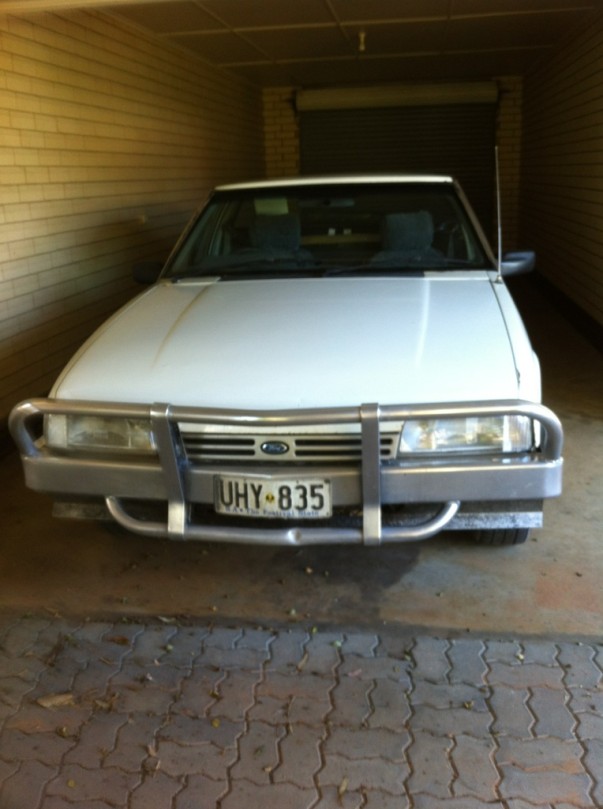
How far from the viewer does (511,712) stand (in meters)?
2.62

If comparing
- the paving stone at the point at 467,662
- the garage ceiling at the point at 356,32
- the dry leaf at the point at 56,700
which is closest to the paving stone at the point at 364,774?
the paving stone at the point at 467,662

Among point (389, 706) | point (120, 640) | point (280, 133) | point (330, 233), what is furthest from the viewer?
point (280, 133)

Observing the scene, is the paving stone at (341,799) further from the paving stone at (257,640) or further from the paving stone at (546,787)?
the paving stone at (257,640)

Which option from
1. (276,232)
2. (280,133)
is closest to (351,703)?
(276,232)

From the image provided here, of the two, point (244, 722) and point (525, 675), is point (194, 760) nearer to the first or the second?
point (244, 722)

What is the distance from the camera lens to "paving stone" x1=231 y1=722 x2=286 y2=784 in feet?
7.86

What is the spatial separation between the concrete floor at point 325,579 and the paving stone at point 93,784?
0.89 meters

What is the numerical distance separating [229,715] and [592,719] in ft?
3.93

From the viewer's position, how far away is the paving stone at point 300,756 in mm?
2377

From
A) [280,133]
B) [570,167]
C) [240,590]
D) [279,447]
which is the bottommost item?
[240,590]

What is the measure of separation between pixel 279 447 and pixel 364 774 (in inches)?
45.1

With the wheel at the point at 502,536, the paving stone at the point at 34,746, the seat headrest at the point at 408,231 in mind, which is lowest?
the paving stone at the point at 34,746

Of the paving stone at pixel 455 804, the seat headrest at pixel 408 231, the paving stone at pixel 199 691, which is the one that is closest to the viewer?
the paving stone at pixel 455 804

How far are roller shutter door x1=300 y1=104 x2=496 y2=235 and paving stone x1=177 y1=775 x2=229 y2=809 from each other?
10688 mm
